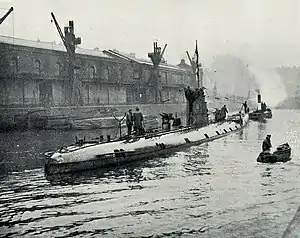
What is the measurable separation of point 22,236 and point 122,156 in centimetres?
1227

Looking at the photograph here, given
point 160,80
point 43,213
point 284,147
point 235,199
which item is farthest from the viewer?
point 160,80

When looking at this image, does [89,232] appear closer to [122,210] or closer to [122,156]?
[122,210]

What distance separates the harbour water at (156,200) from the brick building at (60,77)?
1576 inches

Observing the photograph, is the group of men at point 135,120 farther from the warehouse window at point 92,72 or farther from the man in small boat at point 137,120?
the warehouse window at point 92,72

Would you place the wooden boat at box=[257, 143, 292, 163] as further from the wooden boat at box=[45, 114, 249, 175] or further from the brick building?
the brick building

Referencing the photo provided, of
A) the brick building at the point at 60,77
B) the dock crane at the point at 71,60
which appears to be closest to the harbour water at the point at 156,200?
the brick building at the point at 60,77

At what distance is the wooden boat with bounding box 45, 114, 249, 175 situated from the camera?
21891mm

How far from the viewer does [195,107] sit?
40812 millimetres

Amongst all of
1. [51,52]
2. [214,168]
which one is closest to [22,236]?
[214,168]

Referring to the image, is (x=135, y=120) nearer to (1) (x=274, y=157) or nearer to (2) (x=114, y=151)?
(2) (x=114, y=151)

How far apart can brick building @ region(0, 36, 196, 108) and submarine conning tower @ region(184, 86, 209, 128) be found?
32.9 metres

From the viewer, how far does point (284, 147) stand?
89.9 feet

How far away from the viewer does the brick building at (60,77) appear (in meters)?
64.2

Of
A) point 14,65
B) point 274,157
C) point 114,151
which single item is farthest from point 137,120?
point 14,65
